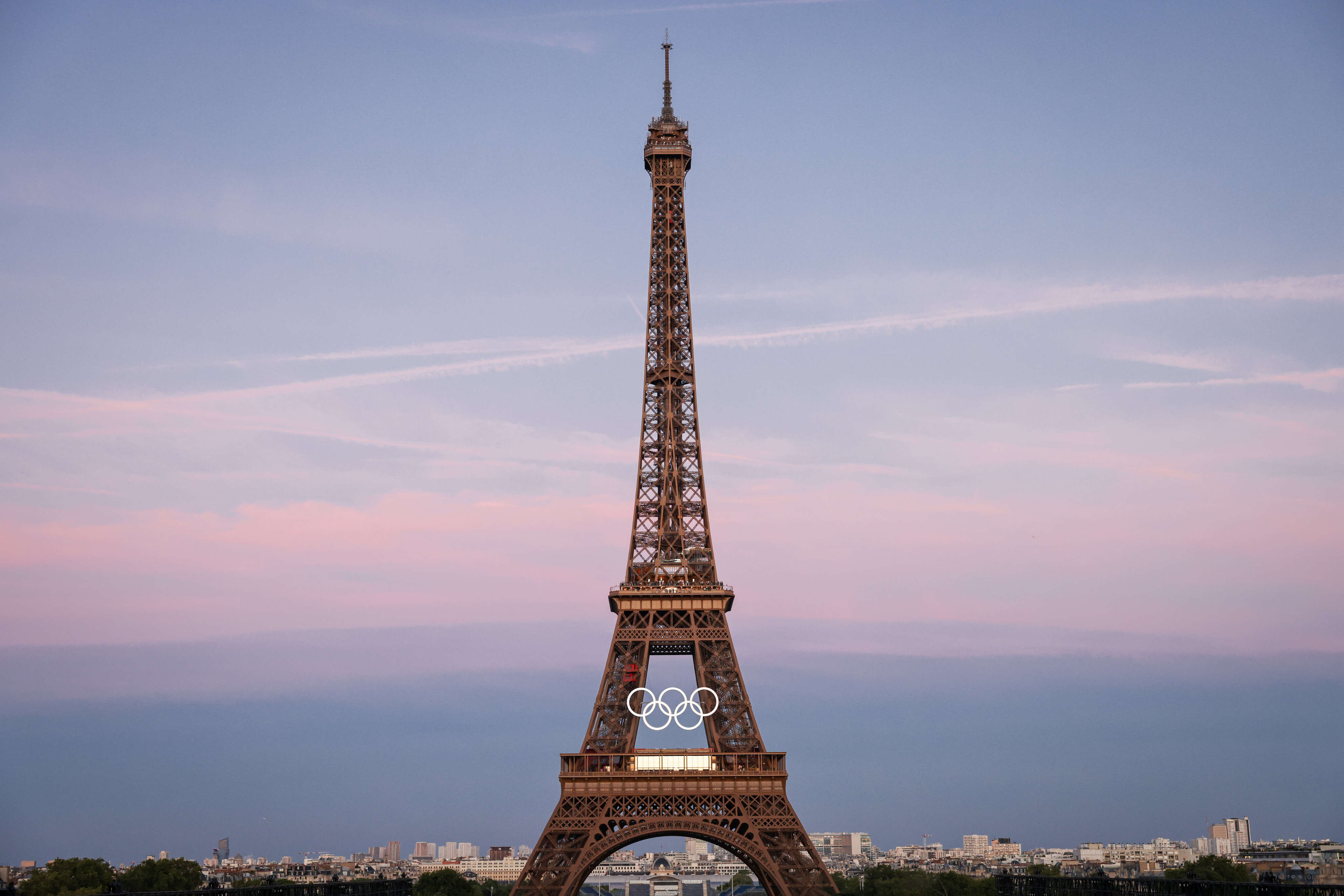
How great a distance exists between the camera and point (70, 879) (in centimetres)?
9144

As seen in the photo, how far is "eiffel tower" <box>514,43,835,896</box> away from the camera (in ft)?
241

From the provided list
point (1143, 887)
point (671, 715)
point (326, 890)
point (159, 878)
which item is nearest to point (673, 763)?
point (671, 715)

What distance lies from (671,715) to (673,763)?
9.31ft

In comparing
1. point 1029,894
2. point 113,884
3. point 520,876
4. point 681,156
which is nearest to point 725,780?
point 520,876

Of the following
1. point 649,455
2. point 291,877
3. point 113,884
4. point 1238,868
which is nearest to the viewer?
point 113,884

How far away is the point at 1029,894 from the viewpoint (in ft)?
284

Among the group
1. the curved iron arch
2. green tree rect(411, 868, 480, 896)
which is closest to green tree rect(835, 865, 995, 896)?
the curved iron arch

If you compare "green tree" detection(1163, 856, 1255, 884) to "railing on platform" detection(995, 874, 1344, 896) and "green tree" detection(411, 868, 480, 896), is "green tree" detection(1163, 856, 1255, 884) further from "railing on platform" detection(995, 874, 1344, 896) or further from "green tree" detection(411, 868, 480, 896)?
"green tree" detection(411, 868, 480, 896)

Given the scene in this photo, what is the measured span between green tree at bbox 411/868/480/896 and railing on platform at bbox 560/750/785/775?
4883 centimetres

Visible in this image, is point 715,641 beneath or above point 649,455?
beneath

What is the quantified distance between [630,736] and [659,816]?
16.9 ft

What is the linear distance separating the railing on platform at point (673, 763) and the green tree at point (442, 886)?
160ft

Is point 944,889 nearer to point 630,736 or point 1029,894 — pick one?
point 1029,894

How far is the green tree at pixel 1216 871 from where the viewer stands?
9625cm
